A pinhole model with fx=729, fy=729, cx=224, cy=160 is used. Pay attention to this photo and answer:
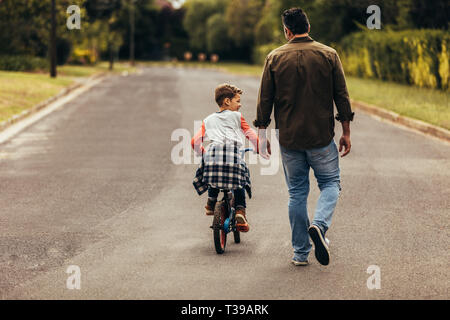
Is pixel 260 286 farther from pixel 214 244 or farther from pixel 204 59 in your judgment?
pixel 204 59

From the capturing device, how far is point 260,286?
5.11m

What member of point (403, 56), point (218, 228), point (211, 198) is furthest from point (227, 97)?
point (403, 56)

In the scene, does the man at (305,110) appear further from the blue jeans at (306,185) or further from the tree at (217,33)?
the tree at (217,33)

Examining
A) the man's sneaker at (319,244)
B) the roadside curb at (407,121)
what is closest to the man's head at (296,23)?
the man's sneaker at (319,244)

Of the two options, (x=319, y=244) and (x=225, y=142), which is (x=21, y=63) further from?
(x=319, y=244)

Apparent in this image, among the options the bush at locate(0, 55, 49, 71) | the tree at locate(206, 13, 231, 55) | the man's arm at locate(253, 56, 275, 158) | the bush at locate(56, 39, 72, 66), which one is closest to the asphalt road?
the man's arm at locate(253, 56, 275, 158)

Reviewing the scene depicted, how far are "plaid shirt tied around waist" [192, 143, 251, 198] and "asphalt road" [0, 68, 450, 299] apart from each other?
59 cm

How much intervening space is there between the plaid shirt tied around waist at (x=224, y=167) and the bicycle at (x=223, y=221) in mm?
134

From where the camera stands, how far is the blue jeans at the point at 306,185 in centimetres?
546

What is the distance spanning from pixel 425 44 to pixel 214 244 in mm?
17999

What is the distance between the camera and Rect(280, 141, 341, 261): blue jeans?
5461 millimetres

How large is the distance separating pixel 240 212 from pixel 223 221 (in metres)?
0.23

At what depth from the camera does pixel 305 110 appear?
535 centimetres
